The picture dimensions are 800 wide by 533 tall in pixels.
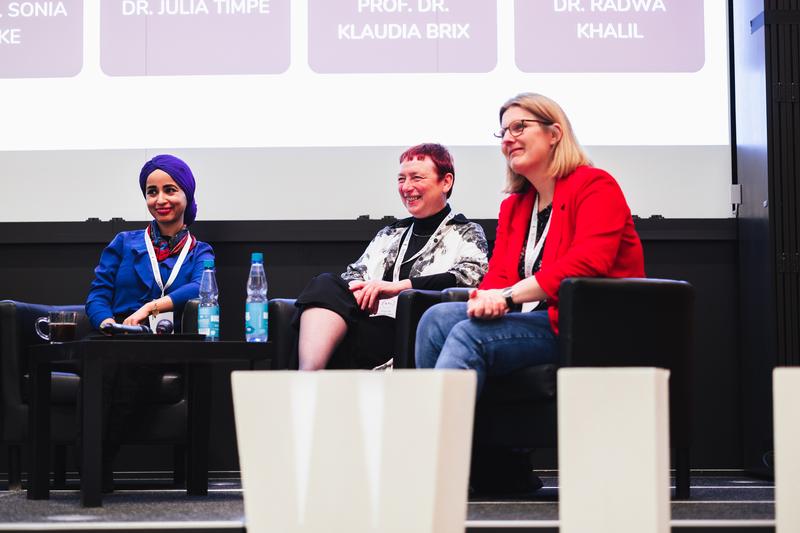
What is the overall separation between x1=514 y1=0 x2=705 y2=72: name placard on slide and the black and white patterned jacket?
2.89 ft

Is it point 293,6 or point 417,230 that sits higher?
point 293,6

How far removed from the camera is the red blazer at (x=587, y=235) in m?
2.85

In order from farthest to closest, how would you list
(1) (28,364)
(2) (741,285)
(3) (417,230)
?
(2) (741,285) < (3) (417,230) < (1) (28,364)

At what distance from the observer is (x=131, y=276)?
12.5 feet

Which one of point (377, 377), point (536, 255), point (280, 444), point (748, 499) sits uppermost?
point (536, 255)

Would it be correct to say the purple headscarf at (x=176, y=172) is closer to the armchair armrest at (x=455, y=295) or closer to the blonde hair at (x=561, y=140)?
the armchair armrest at (x=455, y=295)

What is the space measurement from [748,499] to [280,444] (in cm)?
189

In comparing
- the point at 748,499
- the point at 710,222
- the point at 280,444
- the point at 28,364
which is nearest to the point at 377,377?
the point at 280,444

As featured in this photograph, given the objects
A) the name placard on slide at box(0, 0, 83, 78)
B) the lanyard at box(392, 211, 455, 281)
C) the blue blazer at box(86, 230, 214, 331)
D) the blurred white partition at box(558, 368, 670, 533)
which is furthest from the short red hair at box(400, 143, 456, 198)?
the blurred white partition at box(558, 368, 670, 533)

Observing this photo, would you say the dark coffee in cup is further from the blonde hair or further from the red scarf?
the blonde hair

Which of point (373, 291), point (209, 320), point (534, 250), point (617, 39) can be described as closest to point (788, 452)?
point (534, 250)

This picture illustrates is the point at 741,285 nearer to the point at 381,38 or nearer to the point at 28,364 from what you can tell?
the point at 381,38

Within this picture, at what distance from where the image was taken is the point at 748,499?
306 cm

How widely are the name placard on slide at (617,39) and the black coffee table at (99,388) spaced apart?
72.6 inches
